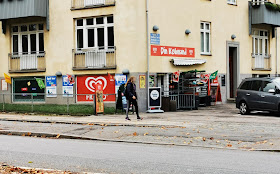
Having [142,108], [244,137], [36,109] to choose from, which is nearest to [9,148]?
[244,137]

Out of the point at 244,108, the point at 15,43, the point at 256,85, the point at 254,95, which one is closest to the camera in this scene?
the point at 254,95

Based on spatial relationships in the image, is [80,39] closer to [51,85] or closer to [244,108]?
[51,85]

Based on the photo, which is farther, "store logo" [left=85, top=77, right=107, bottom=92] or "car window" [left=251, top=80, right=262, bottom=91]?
"store logo" [left=85, top=77, right=107, bottom=92]

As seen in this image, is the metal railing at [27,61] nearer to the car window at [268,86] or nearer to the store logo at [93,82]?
the store logo at [93,82]

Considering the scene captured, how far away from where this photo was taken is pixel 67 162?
9023 millimetres

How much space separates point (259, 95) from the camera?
20.5 metres

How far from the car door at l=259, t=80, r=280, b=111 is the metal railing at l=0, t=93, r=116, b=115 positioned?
7.22 metres

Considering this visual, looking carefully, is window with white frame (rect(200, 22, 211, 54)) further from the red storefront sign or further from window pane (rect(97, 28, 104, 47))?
window pane (rect(97, 28, 104, 47))

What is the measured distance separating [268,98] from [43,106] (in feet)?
37.4

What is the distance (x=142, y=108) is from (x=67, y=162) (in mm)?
14714

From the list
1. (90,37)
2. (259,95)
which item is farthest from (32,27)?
(259,95)

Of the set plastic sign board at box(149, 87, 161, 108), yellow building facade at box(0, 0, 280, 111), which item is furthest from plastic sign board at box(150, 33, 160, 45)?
plastic sign board at box(149, 87, 161, 108)

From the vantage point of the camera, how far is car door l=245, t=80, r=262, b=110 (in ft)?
67.7

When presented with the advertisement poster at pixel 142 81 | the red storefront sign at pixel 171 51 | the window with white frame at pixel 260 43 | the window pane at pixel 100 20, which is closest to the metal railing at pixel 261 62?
the window with white frame at pixel 260 43
